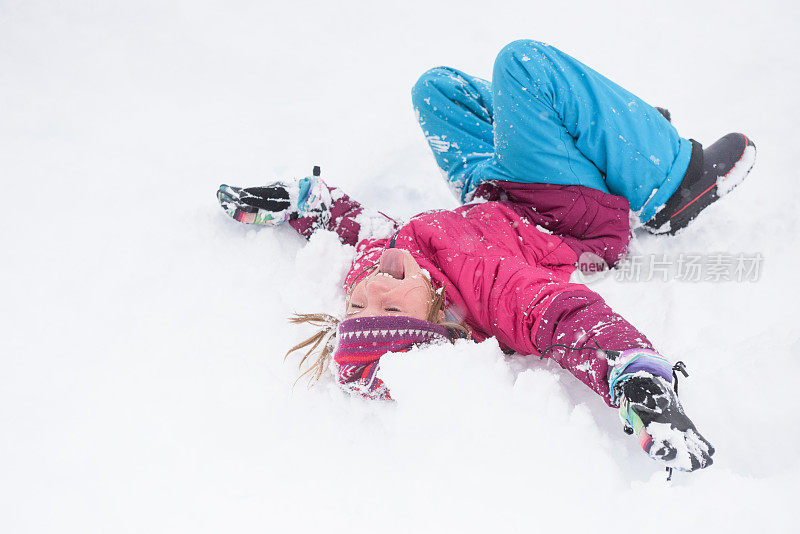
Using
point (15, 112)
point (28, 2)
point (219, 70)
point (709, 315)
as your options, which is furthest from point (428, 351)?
point (28, 2)

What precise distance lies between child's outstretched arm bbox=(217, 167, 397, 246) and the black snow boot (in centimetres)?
85

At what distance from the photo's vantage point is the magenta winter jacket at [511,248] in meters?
1.02

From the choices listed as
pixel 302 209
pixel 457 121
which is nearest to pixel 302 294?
pixel 302 209

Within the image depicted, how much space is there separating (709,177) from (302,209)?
1.21 metres

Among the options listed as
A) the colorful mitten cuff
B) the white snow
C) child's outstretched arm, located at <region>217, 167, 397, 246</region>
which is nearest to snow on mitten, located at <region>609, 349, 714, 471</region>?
the colorful mitten cuff

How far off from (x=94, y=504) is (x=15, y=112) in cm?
189

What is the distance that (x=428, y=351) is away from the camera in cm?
99

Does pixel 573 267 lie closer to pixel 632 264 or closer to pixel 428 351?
pixel 632 264

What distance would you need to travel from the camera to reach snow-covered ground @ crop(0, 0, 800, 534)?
862 millimetres

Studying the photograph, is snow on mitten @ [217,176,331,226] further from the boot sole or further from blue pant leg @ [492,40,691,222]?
the boot sole

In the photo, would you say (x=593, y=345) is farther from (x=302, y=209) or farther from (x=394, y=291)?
(x=302, y=209)

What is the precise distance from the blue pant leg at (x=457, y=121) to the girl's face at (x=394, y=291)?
47 cm

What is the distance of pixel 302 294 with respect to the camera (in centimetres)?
141

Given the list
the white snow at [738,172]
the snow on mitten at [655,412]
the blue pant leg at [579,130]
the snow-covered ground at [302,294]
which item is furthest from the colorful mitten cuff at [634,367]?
the white snow at [738,172]
